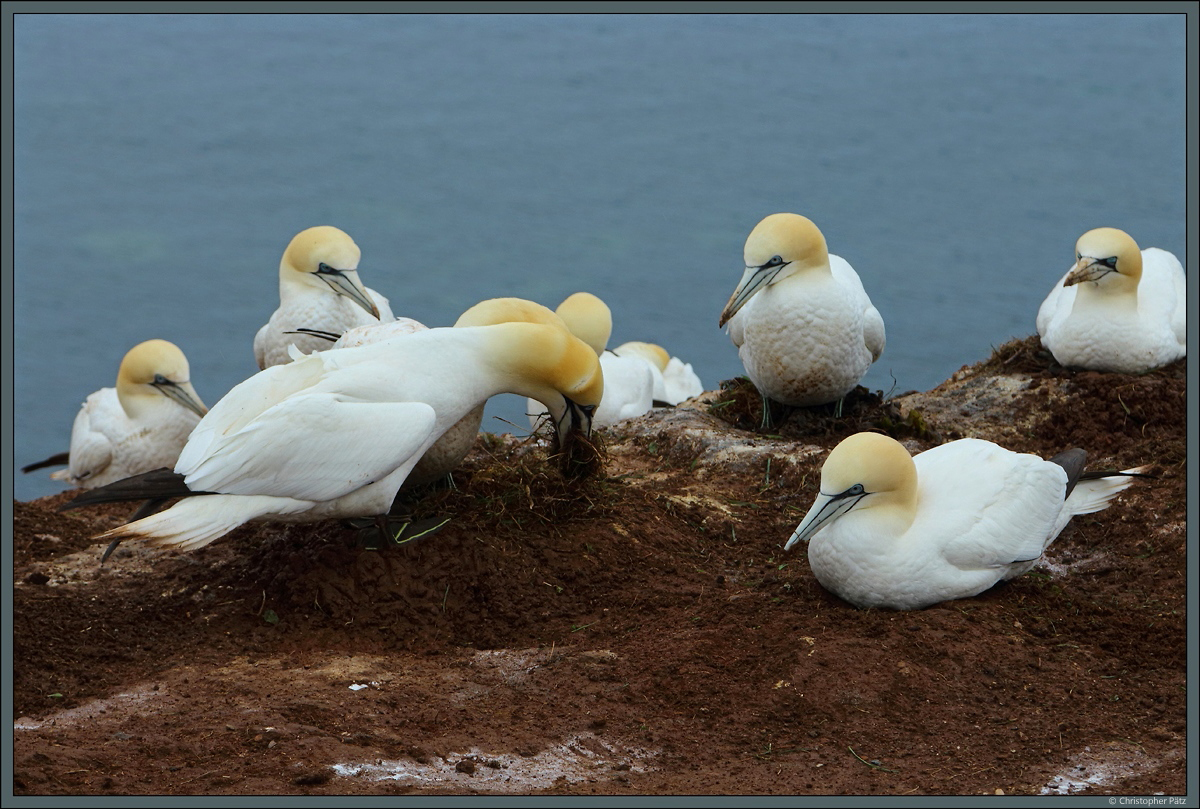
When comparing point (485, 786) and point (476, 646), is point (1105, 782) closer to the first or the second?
point (485, 786)

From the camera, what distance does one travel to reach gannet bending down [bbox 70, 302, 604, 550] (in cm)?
510

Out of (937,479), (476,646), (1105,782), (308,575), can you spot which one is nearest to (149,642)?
(308,575)

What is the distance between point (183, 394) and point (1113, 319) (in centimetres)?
567

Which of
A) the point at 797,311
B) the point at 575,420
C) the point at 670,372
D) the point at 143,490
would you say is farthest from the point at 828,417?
the point at 670,372

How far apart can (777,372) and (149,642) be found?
11.7 ft

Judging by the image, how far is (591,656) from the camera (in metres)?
4.90

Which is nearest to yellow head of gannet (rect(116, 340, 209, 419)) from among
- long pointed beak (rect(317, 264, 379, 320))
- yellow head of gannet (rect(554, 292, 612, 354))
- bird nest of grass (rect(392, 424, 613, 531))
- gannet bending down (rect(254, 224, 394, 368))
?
gannet bending down (rect(254, 224, 394, 368))

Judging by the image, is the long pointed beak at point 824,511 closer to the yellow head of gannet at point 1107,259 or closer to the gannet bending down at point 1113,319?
the gannet bending down at point 1113,319

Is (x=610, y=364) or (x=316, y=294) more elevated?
(x=316, y=294)

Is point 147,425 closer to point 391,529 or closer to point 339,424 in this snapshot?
point 391,529

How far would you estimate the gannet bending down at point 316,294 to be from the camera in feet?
26.8

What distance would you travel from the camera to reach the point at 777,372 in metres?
7.35

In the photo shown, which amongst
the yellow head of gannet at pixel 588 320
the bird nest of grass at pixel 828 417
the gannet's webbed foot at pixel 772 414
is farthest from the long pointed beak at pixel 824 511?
the yellow head of gannet at pixel 588 320

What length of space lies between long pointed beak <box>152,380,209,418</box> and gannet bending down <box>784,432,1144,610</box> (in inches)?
191
